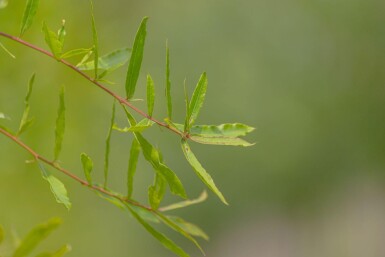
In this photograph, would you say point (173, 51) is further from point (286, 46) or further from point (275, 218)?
point (275, 218)

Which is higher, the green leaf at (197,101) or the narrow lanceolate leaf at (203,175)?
the green leaf at (197,101)

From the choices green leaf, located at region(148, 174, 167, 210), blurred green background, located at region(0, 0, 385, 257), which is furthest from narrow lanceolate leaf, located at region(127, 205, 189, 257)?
blurred green background, located at region(0, 0, 385, 257)

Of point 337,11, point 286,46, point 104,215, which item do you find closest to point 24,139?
point 104,215

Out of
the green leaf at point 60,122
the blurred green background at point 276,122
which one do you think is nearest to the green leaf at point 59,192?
the green leaf at point 60,122

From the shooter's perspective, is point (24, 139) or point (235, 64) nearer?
point (24, 139)

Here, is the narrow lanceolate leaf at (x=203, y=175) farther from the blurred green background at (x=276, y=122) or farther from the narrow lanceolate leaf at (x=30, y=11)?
the blurred green background at (x=276, y=122)

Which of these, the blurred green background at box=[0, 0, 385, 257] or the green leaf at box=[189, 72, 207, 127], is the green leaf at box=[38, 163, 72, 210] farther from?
the blurred green background at box=[0, 0, 385, 257]

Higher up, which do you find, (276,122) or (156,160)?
(276,122)

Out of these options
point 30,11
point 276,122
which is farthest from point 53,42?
point 276,122

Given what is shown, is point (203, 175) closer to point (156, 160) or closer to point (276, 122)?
point (156, 160)
